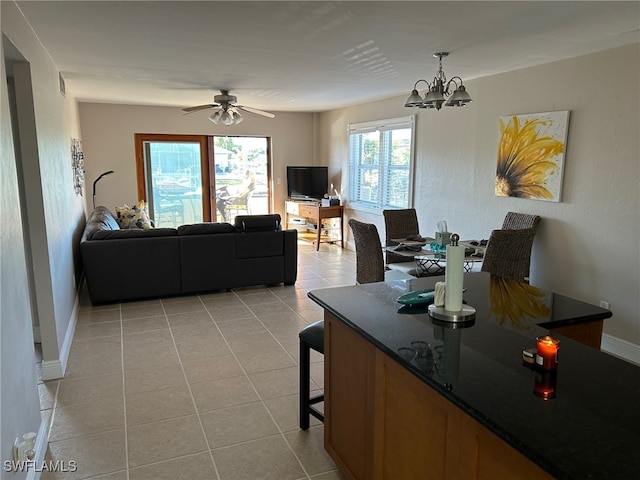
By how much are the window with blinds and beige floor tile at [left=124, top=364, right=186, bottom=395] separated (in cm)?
410

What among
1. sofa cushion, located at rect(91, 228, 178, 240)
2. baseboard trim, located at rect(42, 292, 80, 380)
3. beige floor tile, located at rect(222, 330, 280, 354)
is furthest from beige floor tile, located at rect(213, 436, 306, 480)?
sofa cushion, located at rect(91, 228, 178, 240)

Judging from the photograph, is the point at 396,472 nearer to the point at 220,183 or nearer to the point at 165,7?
the point at 165,7

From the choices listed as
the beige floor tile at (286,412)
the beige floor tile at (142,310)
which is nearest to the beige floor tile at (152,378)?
the beige floor tile at (286,412)

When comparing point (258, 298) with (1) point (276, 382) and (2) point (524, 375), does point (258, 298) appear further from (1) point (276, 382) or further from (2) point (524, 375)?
(2) point (524, 375)

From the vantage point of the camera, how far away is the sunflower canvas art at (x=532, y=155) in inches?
161

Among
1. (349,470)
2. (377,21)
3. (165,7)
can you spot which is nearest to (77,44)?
(165,7)

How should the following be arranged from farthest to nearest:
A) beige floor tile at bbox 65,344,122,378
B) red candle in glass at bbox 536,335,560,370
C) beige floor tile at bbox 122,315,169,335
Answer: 1. beige floor tile at bbox 122,315,169,335
2. beige floor tile at bbox 65,344,122,378
3. red candle in glass at bbox 536,335,560,370

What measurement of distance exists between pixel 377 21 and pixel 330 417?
238cm

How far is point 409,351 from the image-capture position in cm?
157

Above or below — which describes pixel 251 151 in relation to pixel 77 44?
below

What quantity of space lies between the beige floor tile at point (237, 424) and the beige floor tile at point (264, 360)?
0.52m

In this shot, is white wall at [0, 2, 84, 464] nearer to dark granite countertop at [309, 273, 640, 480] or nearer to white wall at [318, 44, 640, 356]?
dark granite countertop at [309, 273, 640, 480]

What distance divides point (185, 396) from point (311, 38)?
266 centimetres

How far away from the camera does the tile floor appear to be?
2363 millimetres
